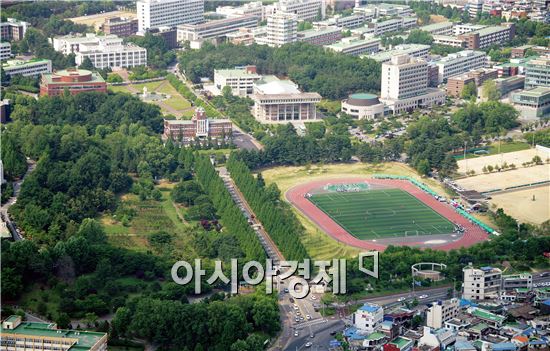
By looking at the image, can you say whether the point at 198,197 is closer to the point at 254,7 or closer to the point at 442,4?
the point at 254,7

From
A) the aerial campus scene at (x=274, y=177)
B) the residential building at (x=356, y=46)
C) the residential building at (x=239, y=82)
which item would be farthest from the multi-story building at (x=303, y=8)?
the residential building at (x=239, y=82)

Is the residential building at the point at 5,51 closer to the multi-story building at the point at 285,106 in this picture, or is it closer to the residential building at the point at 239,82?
the residential building at the point at 239,82

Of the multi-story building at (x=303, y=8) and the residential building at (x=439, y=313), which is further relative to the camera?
the multi-story building at (x=303, y=8)

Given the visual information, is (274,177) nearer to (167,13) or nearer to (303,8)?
(167,13)

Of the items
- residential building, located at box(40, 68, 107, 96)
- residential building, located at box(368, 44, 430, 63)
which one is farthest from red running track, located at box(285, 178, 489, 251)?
residential building, located at box(368, 44, 430, 63)

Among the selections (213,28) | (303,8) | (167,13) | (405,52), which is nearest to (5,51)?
(167,13)

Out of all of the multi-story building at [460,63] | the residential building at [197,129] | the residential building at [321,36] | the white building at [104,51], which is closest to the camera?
the residential building at [197,129]

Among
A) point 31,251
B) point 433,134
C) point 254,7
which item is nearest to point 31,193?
point 31,251
